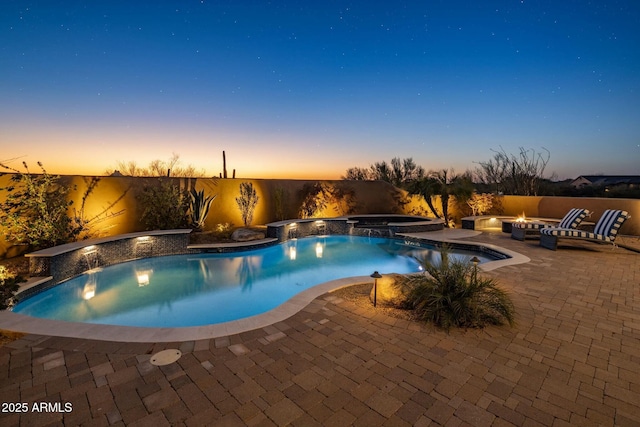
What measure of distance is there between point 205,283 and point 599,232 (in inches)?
406

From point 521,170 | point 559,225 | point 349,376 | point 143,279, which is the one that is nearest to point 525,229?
point 559,225

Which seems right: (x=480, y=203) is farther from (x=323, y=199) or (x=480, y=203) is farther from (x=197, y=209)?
(x=197, y=209)

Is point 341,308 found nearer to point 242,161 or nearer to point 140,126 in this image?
point 140,126

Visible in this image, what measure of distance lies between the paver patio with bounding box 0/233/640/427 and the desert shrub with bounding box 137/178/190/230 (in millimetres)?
6823

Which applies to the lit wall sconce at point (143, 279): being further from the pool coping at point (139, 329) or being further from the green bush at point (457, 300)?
the green bush at point (457, 300)

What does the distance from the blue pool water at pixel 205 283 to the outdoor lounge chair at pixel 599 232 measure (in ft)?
5.74

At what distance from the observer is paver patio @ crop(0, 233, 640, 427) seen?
2.05m

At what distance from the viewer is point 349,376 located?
98.5 inches

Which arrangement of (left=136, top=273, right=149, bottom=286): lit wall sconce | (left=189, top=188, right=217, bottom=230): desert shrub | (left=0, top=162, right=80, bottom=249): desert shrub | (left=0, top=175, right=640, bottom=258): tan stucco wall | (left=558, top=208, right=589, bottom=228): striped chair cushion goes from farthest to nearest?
(left=189, top=188, right=217, bottom=230): desert shrub < (left=0, top=175, right=640, bottom=258): tan stucco wall < (left=558, top=208, right=589, bottom=228): striped chair cushion < (left=0, top=162, right=80, bottom=249): desert shrub < (left=136, top=273, right=149, bottom=286): lit wall sconce

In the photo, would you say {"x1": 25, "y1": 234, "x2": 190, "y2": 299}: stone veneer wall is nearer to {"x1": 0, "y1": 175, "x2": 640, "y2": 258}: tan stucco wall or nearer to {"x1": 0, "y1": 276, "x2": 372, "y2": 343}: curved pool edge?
{"x1": 0, "y1": 175, "x2": 640, "y2": 258}: tan stucco wall

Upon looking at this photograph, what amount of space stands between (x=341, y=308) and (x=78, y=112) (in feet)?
41.4

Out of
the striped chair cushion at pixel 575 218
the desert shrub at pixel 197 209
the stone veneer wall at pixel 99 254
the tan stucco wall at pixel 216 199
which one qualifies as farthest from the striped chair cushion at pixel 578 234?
the desert shrub at pixel 197 209

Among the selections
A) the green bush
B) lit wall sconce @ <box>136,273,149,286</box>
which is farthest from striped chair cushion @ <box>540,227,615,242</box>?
lit wall sconce @ <box>136,273,149,286</box>

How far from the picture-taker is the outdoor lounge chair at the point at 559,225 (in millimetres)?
8367
